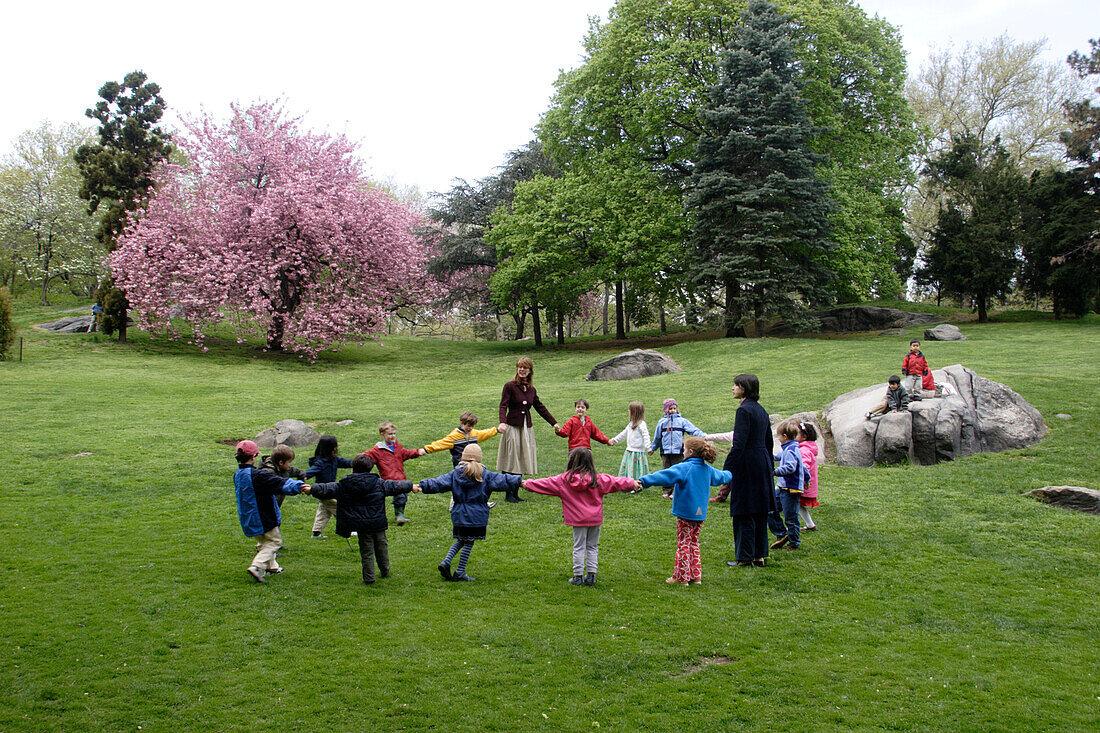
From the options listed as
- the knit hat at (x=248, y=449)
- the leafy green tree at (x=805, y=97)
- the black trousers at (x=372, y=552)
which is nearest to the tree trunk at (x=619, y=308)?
the leafy green tree at (x=805, y=97)

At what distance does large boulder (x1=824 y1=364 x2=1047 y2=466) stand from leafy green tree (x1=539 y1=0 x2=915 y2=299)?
17318mm

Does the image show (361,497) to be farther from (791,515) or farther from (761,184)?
(761,184)

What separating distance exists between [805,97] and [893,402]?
23323 mm

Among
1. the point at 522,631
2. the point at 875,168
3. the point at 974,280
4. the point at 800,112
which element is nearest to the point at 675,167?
the point at 800,112

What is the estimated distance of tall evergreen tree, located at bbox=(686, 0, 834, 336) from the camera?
29812mm

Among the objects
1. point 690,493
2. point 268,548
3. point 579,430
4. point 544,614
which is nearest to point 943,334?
point 579,430

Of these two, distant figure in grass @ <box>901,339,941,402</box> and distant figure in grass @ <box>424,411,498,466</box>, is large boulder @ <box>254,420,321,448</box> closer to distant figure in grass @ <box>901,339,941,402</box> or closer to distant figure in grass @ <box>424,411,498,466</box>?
distant figure in grass @ <box>424,411,498,466</box>

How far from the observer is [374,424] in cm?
1798

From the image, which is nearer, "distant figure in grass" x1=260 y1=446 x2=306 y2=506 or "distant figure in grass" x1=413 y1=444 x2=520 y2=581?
"distant figure in grass" x1=413 y1=444 x2=520 y2=581

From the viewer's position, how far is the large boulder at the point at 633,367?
84.0 ft

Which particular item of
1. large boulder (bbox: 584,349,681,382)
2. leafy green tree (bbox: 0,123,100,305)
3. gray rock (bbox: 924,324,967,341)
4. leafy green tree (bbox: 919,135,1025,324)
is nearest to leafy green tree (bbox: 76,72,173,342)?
leafy green tree (bbox: 0,123,100,305)

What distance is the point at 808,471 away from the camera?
9.11m

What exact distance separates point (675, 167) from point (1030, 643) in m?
31.6

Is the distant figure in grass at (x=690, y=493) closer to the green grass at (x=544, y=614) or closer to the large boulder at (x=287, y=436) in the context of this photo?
the green grass at (x=544, y=614)
